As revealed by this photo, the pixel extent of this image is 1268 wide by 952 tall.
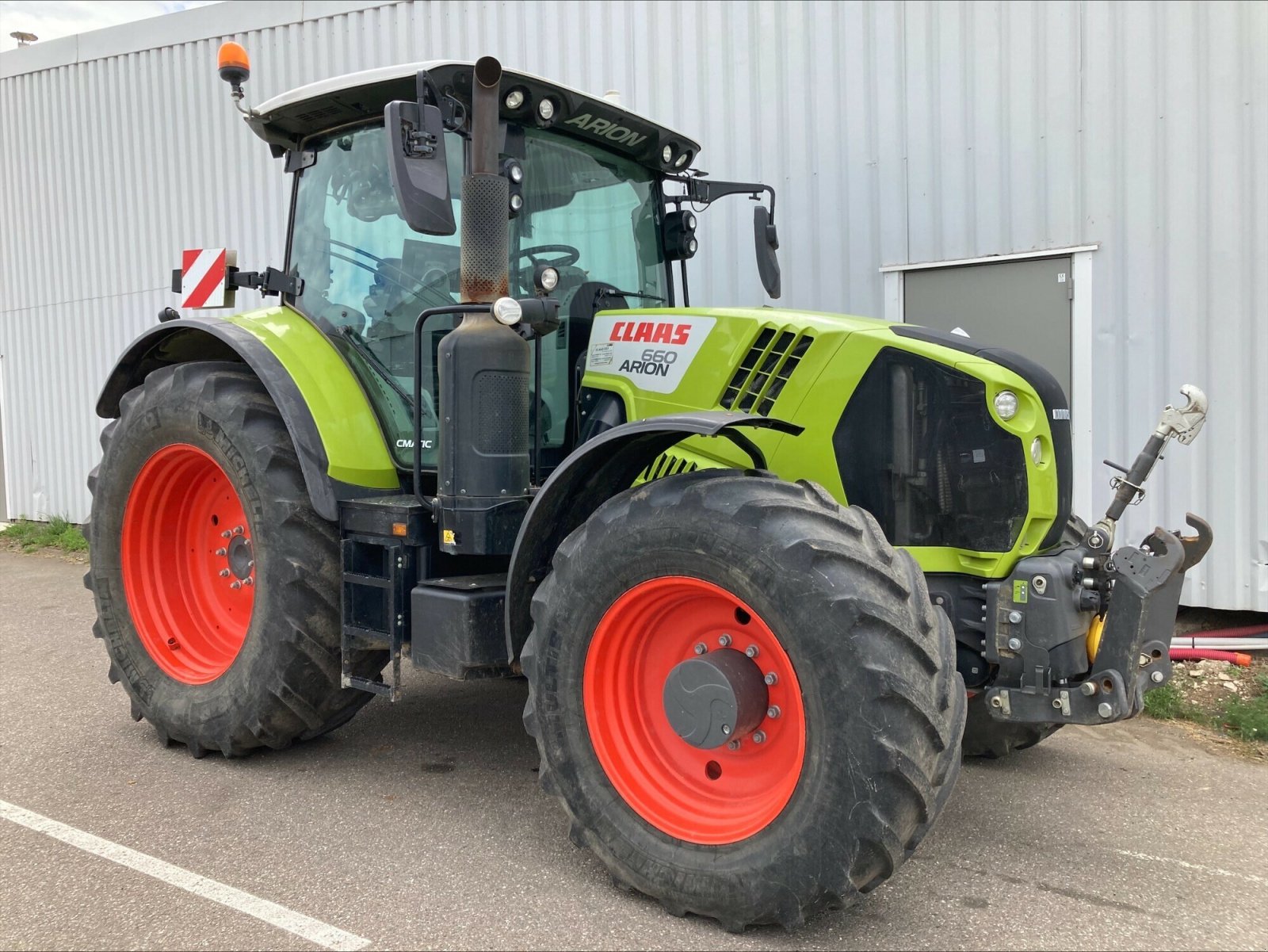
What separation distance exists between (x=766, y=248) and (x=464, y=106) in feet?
5.16

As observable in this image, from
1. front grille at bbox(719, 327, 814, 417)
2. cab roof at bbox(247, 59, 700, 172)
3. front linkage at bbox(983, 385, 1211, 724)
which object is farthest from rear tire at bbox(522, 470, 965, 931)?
cab roof at bbox(247, 59, 700, 172)

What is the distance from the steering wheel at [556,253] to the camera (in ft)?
12.2

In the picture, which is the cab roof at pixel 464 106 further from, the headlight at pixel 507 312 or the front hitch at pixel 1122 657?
the front hitch at pixel 1122 657

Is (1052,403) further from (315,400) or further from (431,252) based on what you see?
(315,400)

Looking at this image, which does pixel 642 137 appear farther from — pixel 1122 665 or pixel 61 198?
pixel 61 198

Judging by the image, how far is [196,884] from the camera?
2988 millimetres

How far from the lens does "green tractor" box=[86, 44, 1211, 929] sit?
2635 millimetres

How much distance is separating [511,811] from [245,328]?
2140 mm

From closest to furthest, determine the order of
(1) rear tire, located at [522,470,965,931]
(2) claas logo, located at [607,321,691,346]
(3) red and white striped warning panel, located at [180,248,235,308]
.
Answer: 1. (1) rear tire, located at [522,470,965,931]
2. (2) claas logo, located at [607,321,691,346]
3. (3) red and white striped warning panel, located at [180,248,235,308]

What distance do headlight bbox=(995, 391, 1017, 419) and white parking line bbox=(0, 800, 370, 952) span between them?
2.27 meters

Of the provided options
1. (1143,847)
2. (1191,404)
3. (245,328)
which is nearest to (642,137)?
(245,328)

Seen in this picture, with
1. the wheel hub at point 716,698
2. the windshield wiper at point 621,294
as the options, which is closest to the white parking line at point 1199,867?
the wheel hub at point 716,698

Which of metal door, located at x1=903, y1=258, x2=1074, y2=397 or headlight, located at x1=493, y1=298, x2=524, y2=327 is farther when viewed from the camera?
metal door, located at x1=903, y1=258, x2=1074, y2=397

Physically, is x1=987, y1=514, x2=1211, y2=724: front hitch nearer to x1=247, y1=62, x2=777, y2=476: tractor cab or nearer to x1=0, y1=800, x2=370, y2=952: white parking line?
x1=247, y1=62, x2=777, y2=476: tractor cab
